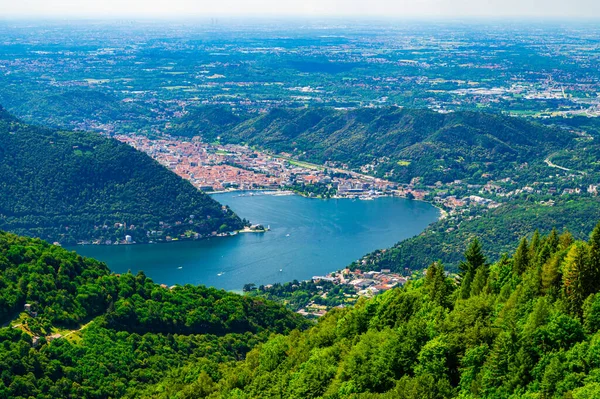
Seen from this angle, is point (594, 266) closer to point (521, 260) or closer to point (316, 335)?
point (521, 260)

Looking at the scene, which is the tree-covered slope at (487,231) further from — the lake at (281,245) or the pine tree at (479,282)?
the pine tree at (479,282)

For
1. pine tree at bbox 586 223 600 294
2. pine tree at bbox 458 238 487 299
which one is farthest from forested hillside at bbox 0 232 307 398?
pine tree at bbox 586 223 600 294

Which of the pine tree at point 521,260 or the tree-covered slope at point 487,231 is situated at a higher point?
the pine tree at point 521,260

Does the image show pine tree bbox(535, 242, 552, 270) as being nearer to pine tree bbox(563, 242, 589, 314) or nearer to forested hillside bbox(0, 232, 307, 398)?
pine tree bbox(563, 242, 589, 314)

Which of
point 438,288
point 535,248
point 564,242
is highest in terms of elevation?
point 564,242

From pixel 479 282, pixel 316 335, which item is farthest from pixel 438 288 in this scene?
pixel 316 335

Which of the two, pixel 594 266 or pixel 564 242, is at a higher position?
pixel 594 266

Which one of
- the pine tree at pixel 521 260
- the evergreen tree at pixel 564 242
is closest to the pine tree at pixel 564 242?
the evergreen tree at pixel 564 242
